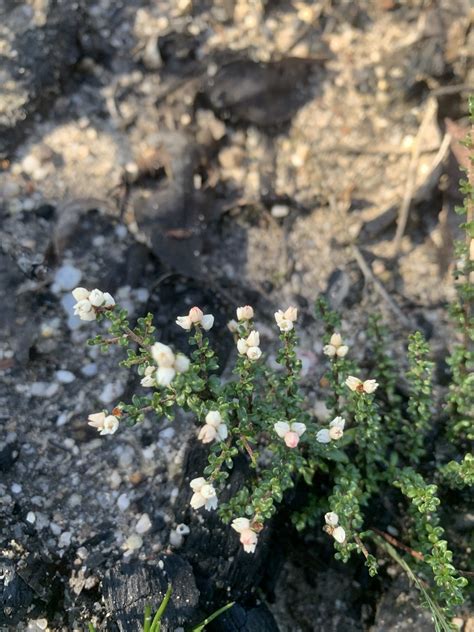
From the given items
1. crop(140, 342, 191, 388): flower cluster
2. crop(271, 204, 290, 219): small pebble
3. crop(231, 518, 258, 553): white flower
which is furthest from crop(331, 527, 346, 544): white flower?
crop(271, 204, 290, 219): small pebble

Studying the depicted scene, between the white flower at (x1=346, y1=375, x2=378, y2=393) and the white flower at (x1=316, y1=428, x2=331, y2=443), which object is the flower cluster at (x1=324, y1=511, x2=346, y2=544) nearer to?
the white flower at (x1=316, y1=428, x2=331, y2=443)

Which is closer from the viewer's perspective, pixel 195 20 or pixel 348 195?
pixel 348 195

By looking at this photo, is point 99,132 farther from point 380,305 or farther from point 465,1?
point 465,1

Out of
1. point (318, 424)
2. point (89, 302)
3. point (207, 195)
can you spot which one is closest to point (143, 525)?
point (318, 424)

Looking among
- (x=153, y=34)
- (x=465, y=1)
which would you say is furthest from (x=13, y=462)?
(x=465, y=1)

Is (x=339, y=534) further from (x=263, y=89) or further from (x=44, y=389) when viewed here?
(x=263, y=89)

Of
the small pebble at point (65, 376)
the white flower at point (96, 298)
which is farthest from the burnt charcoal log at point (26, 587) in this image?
the white flower at point (96, 298)
